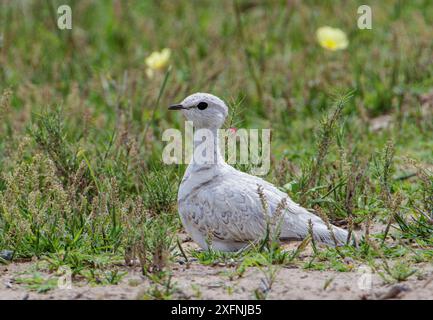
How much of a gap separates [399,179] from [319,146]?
1015 millimetres

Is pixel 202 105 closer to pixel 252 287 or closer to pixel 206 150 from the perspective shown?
pixel 206 150

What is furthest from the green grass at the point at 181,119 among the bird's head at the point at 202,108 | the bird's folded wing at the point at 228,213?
the bird's head at the point at 202,108

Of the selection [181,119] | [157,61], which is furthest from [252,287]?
[157,61]

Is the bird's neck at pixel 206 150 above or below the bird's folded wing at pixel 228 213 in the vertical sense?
above

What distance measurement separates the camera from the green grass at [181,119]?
5.58 meters

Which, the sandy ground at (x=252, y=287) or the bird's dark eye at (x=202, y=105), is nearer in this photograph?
the sandy ground at (x=252, y=287)

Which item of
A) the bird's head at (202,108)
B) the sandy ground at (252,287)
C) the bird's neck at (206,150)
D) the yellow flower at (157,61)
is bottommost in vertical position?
the sandy ground at (252,287)

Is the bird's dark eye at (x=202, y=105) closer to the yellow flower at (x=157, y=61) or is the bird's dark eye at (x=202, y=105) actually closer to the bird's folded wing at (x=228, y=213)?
the bird's folded wing at (x=228, y=213)

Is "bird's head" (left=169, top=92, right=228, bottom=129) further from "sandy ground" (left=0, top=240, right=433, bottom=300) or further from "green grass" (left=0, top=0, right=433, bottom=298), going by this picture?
"sandy ground" (left=0, top=240, right=433, bottom=300)

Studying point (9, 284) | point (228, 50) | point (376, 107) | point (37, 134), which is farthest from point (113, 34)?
point (9, 284)

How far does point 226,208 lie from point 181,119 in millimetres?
2888

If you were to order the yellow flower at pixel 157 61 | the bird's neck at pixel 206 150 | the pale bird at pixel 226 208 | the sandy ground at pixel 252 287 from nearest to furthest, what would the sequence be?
the sandy ground at pixel 252 287
the pale bird at pixel 226 208
the bird's neck at pixel 206 150
the yellow flower at pixel 157 61

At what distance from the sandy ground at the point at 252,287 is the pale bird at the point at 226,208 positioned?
1.09 feet

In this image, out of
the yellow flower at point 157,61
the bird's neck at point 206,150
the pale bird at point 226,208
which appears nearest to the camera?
the pale bird at point 226,208
